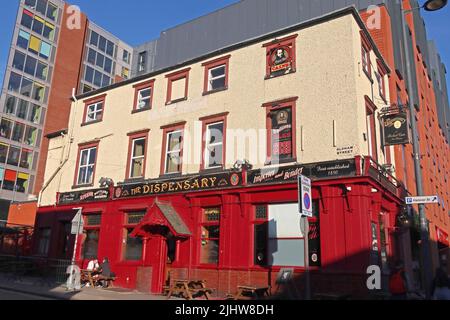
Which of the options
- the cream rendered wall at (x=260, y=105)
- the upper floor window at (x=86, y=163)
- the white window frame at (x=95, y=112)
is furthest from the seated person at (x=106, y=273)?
the white window frame at (x=95, y=112)

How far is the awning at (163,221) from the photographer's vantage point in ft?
55.1

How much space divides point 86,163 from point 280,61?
1286 centimetres

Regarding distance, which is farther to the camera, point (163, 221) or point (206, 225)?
point (206, 225)

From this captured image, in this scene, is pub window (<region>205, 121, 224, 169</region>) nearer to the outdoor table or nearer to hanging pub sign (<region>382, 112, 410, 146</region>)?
the outdoor table

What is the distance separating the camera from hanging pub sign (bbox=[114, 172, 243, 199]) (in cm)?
1681

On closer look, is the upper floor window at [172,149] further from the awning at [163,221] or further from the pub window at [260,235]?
the pub window at [260,235]

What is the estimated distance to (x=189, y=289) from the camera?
15438mm

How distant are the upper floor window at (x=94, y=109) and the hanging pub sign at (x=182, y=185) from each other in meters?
5.57

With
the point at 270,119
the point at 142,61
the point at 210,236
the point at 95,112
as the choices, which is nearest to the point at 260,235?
the point at 210,236

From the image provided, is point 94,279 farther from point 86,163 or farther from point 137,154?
point 86,163

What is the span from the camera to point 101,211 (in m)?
21.2

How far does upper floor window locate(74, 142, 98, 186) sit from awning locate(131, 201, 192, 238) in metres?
6.71

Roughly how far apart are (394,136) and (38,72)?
50838 mm

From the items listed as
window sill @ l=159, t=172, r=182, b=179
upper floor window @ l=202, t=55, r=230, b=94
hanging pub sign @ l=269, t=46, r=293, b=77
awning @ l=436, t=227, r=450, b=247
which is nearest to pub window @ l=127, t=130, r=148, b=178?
window sill @ l=159, t=172, r=182, b=179
